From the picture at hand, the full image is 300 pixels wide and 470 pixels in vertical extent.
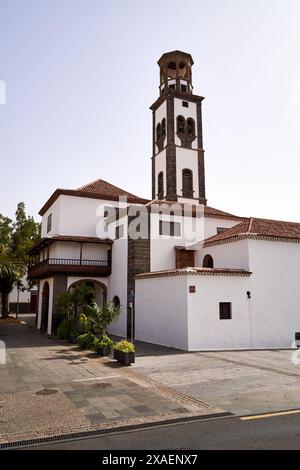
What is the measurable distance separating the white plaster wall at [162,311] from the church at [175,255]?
59 millimetres

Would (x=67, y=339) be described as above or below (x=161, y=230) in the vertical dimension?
below

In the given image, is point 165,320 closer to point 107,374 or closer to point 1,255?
point 107,374

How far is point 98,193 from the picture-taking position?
30328mm

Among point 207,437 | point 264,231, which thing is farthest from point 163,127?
point 207,437

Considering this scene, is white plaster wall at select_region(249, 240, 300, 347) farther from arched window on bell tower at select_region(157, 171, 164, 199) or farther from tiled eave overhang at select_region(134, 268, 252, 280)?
arched window on bell tower at select_region(157, 171, 164, 199)

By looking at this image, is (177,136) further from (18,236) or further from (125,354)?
(125,354)

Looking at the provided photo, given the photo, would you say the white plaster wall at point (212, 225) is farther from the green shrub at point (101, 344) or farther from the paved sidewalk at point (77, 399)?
the paved sidewalk at point (77, 399)

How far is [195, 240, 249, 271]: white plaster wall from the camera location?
20.5m

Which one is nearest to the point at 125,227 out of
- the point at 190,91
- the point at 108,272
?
the point at 108,272

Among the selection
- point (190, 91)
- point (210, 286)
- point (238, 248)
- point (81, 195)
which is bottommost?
point (210, 286)

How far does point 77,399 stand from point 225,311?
38.0 ft

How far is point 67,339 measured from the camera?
22.3m

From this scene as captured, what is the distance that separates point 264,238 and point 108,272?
12344mm

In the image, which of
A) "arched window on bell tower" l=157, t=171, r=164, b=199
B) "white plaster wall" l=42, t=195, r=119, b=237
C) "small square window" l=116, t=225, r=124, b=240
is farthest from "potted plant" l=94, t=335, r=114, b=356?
"arched window on bell tower" l=157, t=171, r=164, b=199
